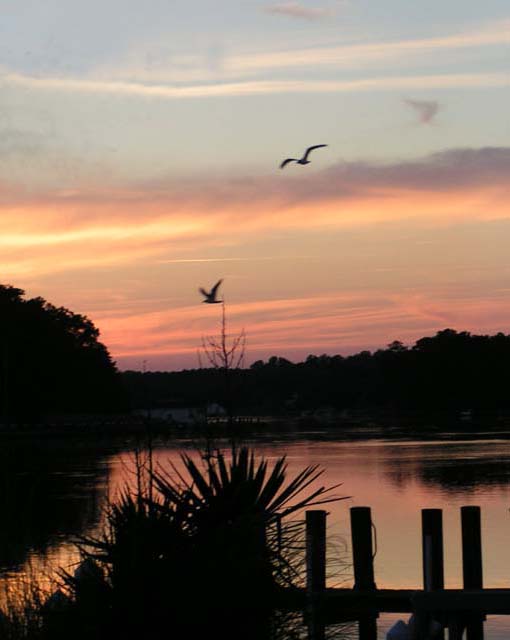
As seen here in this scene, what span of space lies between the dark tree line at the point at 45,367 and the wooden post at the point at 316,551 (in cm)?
10034

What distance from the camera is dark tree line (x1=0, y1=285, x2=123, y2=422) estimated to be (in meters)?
125

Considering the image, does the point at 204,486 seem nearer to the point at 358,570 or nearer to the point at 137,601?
the point at 137,601

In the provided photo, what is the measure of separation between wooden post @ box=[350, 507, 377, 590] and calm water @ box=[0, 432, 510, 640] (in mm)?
1471

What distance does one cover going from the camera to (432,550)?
16.1 metres

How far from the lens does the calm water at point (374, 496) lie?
14.1 meters

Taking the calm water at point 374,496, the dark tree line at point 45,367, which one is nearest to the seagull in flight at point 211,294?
the calm water at point 374,496

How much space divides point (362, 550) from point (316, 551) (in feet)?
4.10

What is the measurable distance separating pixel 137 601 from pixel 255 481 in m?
3.51

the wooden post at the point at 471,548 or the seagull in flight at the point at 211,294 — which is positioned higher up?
the seagull in flight at the point at 211,294

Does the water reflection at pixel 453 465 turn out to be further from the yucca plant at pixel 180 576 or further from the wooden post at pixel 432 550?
the yucca plant at pixel 180 576

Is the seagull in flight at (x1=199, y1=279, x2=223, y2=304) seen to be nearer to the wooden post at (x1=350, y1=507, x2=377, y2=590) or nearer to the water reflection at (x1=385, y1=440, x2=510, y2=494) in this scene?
the wooden post at (x1=350, y1=507, x2=377, y2=590)

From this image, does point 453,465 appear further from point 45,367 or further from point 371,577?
point 45,367

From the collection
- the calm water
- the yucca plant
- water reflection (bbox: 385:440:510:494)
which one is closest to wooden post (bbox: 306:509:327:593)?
the calm water

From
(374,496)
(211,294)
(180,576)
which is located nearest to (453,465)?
(374,496)
